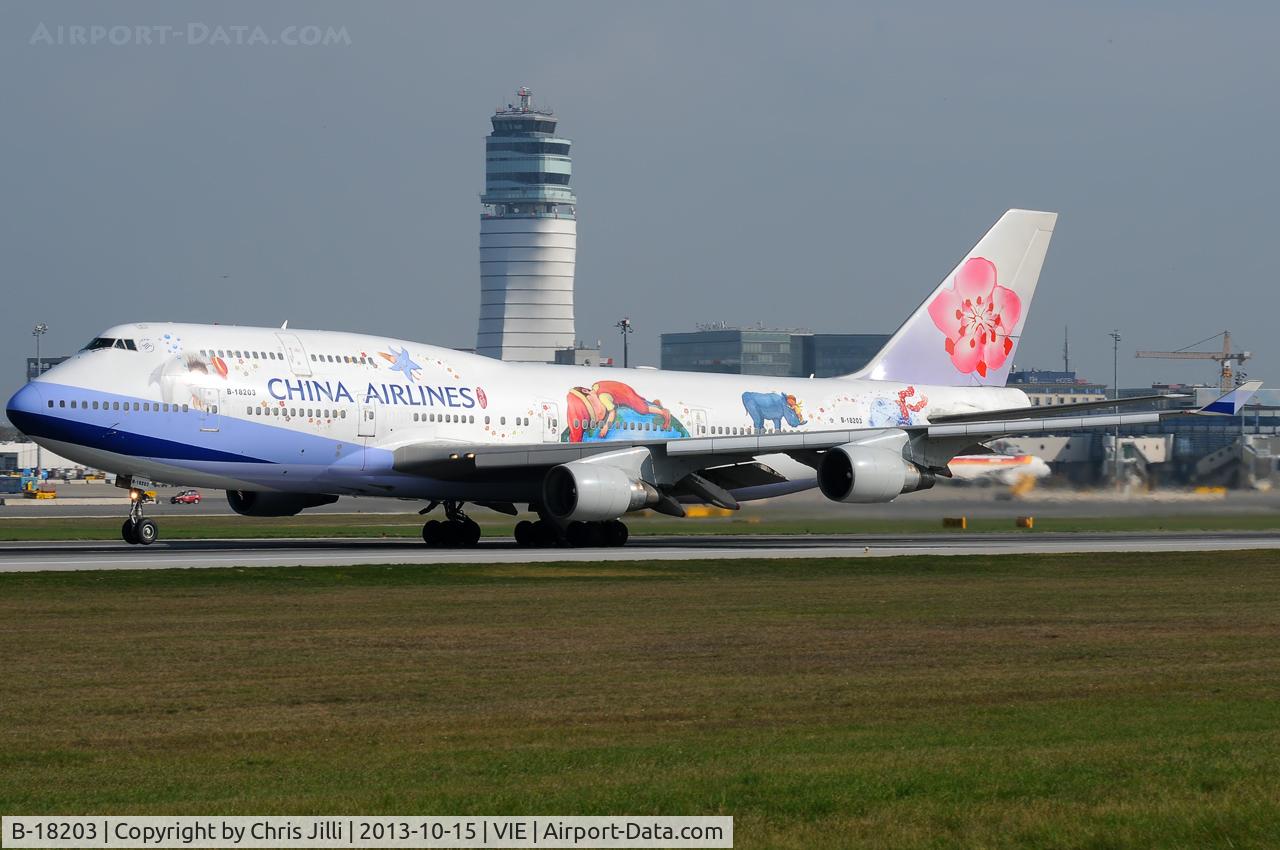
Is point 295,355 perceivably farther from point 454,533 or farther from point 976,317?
point 976,317

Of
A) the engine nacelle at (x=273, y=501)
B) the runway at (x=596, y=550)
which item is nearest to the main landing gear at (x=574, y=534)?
the runway at (x=596, y=550)

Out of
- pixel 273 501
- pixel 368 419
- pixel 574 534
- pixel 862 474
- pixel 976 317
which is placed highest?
pixel 976 317

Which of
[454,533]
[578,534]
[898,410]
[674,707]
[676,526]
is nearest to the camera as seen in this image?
[674,707]

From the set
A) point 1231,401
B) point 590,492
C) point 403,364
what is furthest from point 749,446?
point 1231,401

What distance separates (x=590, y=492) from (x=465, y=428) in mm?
4213

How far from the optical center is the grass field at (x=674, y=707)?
Answer: 10562mm

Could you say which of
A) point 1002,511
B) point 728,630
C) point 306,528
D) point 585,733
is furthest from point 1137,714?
point 306,528

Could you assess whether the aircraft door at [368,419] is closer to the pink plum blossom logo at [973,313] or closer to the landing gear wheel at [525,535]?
the landing gear wheel at [525,535]

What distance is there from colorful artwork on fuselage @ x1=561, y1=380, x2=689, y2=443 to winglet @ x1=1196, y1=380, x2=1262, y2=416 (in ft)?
44.5

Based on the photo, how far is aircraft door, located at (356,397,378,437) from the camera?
38.8m

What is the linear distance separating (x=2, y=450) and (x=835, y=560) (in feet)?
523

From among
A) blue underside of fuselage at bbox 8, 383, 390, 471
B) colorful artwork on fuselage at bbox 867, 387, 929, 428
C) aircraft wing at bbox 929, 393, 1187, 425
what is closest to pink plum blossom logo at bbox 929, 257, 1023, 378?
colorful artwork on fuselage at bbox 867, 387, 929, 428

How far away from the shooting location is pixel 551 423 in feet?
140

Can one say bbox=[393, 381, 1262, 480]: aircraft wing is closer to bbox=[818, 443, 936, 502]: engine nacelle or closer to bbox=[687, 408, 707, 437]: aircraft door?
bbox=[818, 443, 936, 502]: engine nacelle
